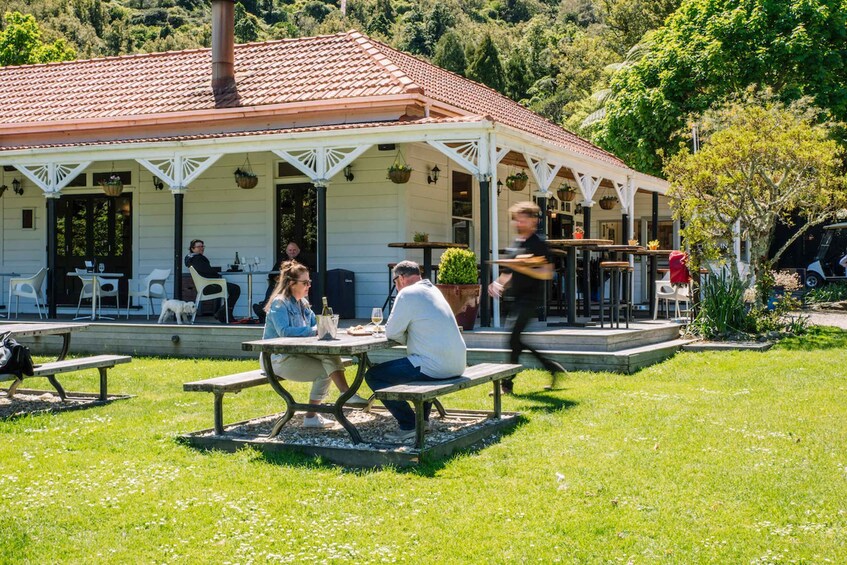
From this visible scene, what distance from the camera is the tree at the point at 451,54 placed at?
64.0 meters

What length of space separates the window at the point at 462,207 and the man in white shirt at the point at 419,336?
31.1 ft

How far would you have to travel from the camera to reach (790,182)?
14602mm

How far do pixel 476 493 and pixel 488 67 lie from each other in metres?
55.3

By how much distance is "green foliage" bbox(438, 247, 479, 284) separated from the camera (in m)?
11.5

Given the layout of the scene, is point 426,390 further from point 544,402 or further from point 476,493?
point 544,402

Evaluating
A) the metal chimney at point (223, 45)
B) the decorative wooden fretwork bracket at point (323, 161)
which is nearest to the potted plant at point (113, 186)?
the metal chimney at point (223, 45)

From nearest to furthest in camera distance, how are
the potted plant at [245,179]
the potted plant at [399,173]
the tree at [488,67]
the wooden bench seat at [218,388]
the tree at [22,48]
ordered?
the wooden bench seat at [218,388] < the potted plant at [399,173] < the potted plant at [245,179] < the tree at [22,48] < the tree at [488,67]

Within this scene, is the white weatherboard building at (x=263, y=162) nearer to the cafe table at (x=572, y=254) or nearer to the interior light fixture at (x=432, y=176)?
the interior light fixture at (x=432, y=176)

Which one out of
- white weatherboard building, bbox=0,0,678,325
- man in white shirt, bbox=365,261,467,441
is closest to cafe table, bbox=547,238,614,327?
white weatherboard building, bbox=0,0,678,325

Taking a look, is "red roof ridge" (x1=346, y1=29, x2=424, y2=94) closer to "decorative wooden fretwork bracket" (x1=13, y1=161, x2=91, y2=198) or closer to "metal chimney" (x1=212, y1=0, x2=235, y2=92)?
"metal chimney" (x1=212, y1=0, x2=235, y2=92)

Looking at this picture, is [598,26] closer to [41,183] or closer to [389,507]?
[41,183]

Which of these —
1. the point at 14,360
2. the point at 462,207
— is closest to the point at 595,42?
the point at 462,207

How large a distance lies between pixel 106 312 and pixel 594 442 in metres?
11.6

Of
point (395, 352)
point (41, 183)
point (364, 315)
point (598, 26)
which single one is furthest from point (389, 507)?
point (598, 26)
